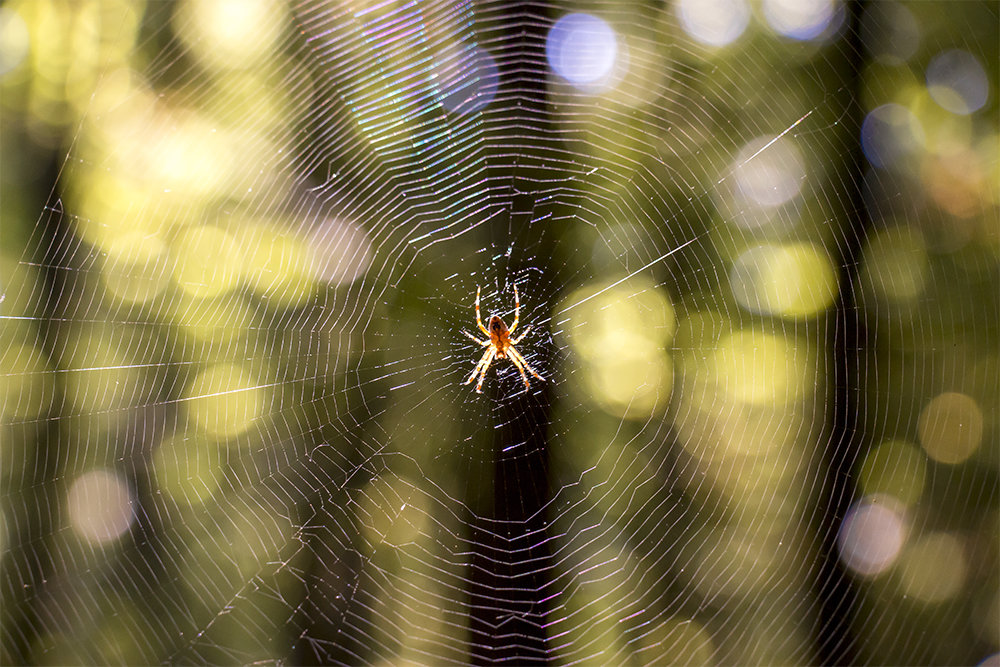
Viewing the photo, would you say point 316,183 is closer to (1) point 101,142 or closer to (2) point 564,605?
(1) point 101,142

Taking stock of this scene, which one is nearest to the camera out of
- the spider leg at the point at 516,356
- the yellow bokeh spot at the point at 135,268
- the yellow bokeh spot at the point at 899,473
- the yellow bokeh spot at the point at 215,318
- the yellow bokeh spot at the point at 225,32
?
the yellow bokeh spot at the point at 899,473

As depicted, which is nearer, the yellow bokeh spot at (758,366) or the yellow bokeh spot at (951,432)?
the yellow bokeh spot at (951,432)

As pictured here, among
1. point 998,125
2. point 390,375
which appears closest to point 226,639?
point 390,375

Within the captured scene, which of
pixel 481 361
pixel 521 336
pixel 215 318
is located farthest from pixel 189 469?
pixel 521 336

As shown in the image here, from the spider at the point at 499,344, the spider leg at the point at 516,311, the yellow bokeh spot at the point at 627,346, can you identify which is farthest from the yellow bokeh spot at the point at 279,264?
the yellow bokeh spot at the point at 627,346

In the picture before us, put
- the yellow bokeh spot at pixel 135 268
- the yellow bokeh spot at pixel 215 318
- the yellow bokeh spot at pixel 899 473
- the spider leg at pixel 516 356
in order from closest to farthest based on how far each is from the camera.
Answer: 1. the yellow bokeh spot at pixel 899 473
2. the yellow bokeh spot at pixel 135 268
3. the yellow bokeh spot at pixel 215 318
4. the spider leg at pixel 516 356

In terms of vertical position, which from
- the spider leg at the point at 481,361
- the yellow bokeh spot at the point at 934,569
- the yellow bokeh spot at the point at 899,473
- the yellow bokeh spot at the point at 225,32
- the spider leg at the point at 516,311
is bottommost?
the yellow bokeh spot at the point at 934,569

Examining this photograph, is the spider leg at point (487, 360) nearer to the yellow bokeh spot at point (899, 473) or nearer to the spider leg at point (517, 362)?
the spider leg at point (517, 362)
